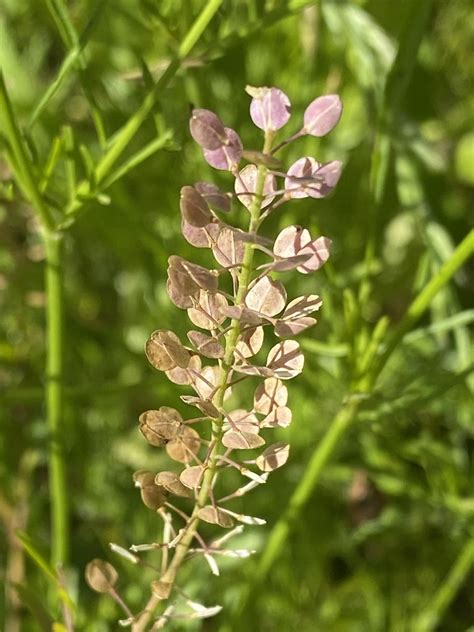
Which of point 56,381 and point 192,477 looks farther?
point 56,381

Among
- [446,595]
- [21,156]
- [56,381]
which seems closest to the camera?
[21,156]

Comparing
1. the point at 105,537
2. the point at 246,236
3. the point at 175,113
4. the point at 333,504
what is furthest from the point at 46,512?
the point at 246,236

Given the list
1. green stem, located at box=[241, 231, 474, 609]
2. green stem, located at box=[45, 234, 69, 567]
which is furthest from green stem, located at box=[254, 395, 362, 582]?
green stem, located at box=[45, 234, 69, 567]

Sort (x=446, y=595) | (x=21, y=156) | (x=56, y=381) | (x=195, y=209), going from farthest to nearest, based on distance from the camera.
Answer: (x=446, y=595) → (x=56, y=381) → (x=21, y=156) → (x=195, y=209)

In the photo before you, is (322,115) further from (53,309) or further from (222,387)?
(53,309)

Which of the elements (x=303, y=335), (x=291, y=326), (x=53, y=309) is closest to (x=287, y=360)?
(x=291, y=326)
